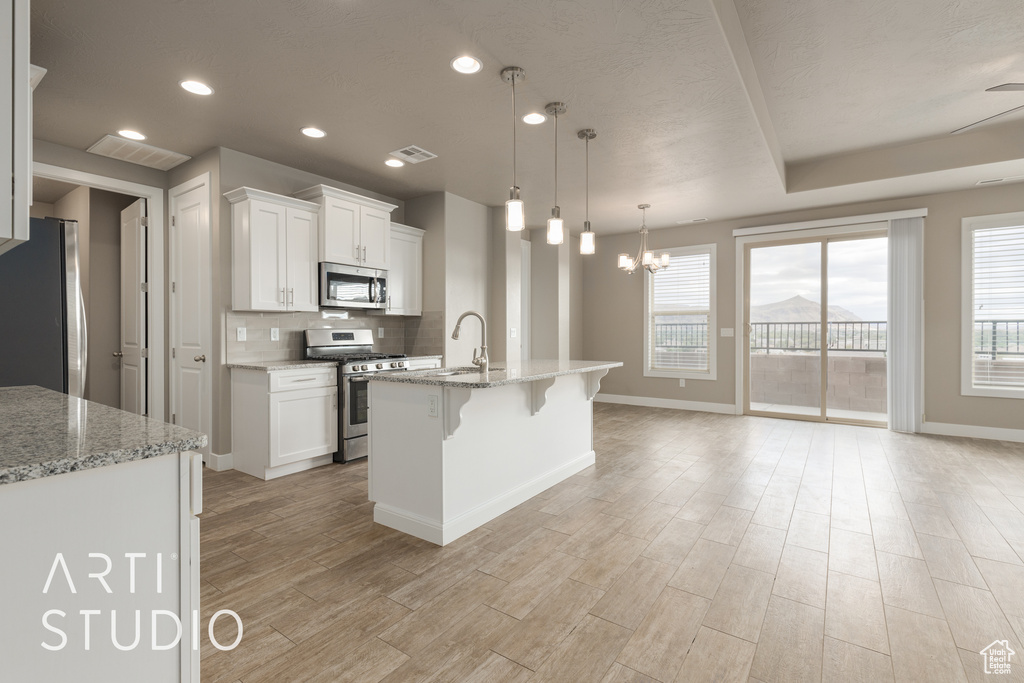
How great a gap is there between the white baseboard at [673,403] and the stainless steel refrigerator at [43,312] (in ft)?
20.6

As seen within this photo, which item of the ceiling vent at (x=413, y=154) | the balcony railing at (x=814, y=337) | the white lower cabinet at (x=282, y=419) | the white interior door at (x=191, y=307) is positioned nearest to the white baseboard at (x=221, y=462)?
the white lower cabinet at (x=282, y=419)

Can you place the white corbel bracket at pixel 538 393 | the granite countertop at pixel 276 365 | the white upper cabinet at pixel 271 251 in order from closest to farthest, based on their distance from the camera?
1. the white corbel bracket at pixel 538 393
2. the granite countertop at pixel 276 365
3. the white upper cabinet at pixel 271 251

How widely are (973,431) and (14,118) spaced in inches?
291

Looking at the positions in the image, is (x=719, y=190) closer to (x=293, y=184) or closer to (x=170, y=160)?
(x=293, y=184)

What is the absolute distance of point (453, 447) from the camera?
2668mm

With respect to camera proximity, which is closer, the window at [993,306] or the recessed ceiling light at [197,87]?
the recessed ceiling light at [197,87]

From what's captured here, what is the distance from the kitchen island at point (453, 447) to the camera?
103 inches

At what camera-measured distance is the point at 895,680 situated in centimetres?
158

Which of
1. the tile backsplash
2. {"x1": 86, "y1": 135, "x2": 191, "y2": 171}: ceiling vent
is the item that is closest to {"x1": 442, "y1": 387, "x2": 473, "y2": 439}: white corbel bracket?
the tile backsplash

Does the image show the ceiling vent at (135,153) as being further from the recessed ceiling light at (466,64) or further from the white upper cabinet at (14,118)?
the white upper cabinet at (14,118)

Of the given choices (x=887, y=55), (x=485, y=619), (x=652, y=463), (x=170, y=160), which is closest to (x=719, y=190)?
(x=887, y=55)

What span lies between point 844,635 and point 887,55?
3.36 metres

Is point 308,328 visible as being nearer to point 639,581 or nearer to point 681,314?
point 639,581

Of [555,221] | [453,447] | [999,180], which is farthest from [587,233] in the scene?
[999,180]
